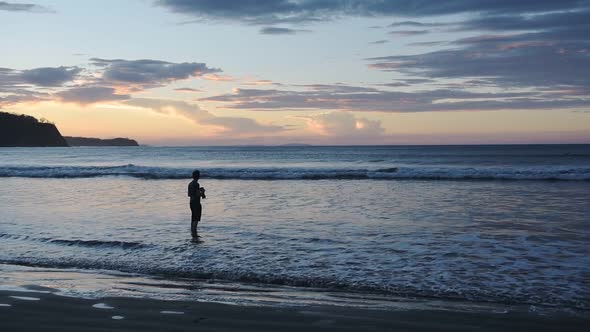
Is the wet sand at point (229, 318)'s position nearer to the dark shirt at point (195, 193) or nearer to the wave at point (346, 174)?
the dark shirt at point (195, 193)

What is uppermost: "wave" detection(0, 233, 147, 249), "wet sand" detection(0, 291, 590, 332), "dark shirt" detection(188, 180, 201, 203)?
"dark shirt" detection(188, 180, 201, 203)

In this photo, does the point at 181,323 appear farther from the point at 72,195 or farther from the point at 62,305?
the point at 72,195

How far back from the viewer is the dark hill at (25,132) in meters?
164

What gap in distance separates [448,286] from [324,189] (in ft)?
58.0

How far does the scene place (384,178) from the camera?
33.3 m

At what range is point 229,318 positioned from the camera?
221 inches

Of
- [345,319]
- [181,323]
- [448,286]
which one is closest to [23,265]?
[181,323]

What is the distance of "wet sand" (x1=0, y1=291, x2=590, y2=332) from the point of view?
5305 millimetres

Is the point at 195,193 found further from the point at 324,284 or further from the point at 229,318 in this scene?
the point at 229,318

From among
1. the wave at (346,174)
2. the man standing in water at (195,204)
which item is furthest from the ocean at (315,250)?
the wave at (346,174)

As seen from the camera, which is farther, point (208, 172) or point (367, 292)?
point (208, 172)

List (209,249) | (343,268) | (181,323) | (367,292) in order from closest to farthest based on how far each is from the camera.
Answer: (181,323), (367,292), (343,268), (209,249)

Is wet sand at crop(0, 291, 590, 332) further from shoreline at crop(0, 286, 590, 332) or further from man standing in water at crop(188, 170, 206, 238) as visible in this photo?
man standing in water at crop(188, 170, 206, 238)

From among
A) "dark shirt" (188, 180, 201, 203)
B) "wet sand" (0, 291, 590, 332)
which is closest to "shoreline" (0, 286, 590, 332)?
"wet sand" (0, 291, 590, 332)
